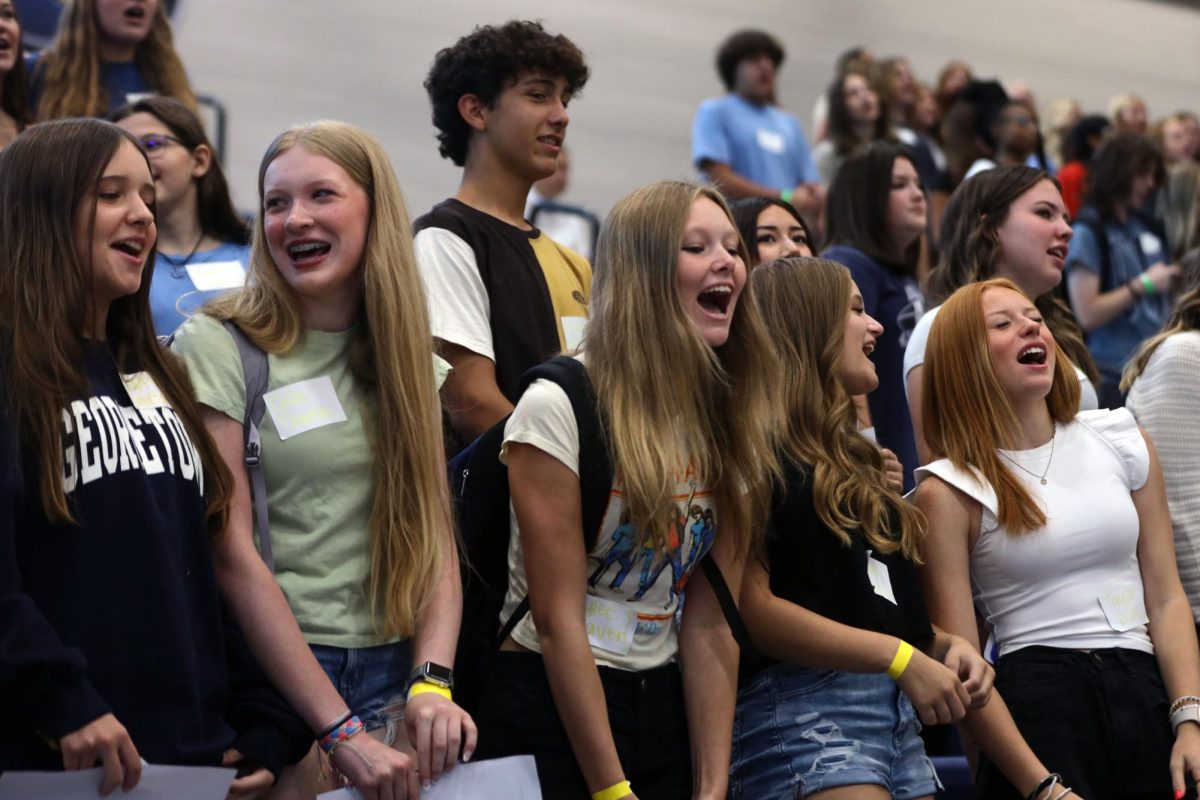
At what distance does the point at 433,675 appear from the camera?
2574 mm

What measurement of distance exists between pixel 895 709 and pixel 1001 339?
0.93 metres

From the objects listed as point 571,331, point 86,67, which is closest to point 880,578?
point 571,331

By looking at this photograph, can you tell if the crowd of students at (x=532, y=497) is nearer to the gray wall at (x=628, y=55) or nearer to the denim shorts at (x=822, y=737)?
the denim shorts at (x=822, y=737)

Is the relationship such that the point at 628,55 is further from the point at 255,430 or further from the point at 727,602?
the point at 255,430

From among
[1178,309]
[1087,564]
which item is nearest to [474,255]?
[1087,564]

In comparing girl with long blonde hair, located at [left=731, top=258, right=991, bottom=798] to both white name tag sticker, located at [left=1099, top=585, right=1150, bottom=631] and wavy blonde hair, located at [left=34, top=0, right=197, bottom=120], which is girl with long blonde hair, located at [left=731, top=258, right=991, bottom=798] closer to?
white name tag sticker, located at [left=1099, top=585, right=1150, bottom=631]

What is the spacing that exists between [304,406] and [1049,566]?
162cm

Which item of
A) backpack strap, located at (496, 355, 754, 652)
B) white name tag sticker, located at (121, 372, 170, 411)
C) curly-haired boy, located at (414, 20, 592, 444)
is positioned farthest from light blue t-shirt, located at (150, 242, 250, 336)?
backpack strap, located at (496, 355, 754, 652)

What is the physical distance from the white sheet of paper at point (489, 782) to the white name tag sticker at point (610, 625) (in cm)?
30

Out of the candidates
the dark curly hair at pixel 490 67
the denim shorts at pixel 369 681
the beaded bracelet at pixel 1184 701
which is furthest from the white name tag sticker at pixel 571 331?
the beaded bracelet at pixel 1184 701

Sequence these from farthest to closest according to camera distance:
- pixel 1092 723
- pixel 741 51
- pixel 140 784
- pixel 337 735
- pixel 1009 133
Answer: pixel 741 51 < pixel 1009 133 < pixel 1092 723 < pixel 337 735 < pixel 140 784

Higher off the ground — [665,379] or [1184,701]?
[665,379]

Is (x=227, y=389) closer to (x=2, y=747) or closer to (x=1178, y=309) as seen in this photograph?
(x=2, y=747)

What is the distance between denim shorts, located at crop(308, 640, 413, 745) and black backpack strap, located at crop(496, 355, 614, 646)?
0.72 ft
